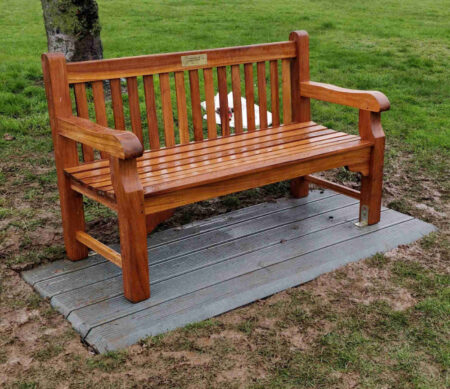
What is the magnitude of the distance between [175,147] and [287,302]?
4.19 ft

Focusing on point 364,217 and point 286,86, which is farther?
point 286,86

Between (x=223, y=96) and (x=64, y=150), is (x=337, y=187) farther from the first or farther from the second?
(x=64, y=150)

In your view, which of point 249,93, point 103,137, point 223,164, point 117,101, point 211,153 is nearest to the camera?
point 103,137

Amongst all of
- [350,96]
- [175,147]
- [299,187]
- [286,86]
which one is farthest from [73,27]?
[350,96]

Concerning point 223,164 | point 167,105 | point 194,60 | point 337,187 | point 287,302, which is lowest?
point 287,302

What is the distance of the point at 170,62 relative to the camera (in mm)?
3910

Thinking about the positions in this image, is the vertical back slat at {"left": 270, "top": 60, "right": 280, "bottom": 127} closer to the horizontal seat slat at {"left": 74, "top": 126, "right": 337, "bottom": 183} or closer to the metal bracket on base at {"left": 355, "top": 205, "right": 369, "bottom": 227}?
the horizontal seat slat at {"left": 74, "top": 126, "right": 337, "bottom": 183}

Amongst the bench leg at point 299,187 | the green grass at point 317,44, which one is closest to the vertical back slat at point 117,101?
the bench leg at point 299,187

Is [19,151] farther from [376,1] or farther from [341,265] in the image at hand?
[376,1]

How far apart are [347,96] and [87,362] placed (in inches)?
92.6

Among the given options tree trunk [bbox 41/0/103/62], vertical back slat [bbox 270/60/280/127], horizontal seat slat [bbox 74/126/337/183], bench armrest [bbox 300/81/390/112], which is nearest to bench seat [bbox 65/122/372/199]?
horizontal seat slat [bbox 74/126/337/183]

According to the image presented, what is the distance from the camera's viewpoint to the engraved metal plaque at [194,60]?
396cm

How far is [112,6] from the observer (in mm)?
13273

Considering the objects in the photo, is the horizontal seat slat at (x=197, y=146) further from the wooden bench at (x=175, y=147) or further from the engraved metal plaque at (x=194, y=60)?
the engraved metal plaque at (x=194, y=60)
